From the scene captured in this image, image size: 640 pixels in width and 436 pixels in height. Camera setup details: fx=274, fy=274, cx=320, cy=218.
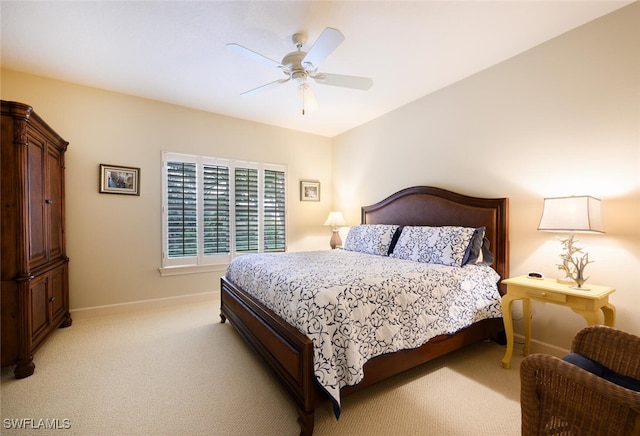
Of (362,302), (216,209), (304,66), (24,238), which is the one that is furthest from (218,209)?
(362,302)

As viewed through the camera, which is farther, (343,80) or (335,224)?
(335,224)

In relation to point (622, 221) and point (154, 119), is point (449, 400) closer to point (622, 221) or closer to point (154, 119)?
point (622, 221)

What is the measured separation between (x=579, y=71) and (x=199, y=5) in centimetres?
311

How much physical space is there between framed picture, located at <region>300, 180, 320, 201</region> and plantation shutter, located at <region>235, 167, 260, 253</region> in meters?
0.85

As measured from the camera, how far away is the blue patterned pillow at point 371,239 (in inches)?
134

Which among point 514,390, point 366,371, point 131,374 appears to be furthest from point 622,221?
point 131,374

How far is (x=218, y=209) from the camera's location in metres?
4.20

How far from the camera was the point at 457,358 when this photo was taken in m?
2.47

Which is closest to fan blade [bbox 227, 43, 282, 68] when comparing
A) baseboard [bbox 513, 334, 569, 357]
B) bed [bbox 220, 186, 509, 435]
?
bed [bbox 220, 186, 509, 435]

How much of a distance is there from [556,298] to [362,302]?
1.49 meters

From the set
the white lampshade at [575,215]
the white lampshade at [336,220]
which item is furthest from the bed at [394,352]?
the white lampshade at [336,220]

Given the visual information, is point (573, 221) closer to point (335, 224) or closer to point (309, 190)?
point (335, 224)

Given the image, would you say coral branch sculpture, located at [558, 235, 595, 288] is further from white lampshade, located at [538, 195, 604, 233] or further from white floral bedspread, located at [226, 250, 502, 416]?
white floral bedspread, located at [226, 250, 502, 416]

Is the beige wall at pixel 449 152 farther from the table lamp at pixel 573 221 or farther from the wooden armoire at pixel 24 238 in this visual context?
the wooden armoire at pixel 24 238
